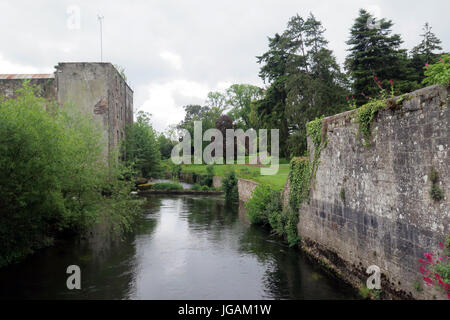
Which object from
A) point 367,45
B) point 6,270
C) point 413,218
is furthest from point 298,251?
point 367,45

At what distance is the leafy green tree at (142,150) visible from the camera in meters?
34.2

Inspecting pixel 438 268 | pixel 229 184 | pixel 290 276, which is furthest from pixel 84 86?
pixel 438 268

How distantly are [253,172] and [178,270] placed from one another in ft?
70.8

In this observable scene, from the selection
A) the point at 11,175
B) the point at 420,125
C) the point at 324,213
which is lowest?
the point at 324,213

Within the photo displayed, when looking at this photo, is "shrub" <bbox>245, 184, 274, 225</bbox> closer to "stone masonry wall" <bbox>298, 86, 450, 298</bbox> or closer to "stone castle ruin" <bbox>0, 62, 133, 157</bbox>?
"stone masonry wall" <bbox>298, 86, 450, 298</bbox>

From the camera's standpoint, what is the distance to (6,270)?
10039mm

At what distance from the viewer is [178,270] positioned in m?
10.2

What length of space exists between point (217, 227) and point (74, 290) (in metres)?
8.72

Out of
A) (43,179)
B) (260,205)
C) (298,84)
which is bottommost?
(260,205)

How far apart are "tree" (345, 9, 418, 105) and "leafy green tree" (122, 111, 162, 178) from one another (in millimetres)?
21502

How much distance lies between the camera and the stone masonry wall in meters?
5.44

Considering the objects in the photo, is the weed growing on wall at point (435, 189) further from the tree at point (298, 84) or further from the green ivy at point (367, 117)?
the tree at point (298, 84)

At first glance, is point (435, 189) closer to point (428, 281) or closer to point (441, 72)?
point (428, 281)

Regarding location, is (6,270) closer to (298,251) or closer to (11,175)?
(11,175)
